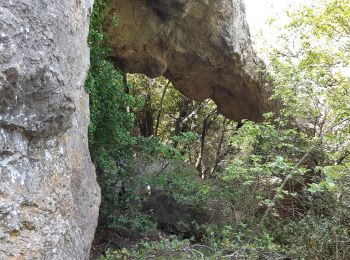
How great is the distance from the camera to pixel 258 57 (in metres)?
9.93

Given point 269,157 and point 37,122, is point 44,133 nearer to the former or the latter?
point 37,122

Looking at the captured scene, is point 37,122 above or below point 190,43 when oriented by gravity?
below

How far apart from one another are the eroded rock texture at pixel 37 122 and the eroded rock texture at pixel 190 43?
13.4ft

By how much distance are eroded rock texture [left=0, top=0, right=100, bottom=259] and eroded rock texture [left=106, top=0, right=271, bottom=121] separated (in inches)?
160

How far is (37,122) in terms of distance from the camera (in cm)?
318

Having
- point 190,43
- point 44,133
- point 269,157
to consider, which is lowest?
point 44,133

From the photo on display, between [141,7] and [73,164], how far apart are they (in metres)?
5.06

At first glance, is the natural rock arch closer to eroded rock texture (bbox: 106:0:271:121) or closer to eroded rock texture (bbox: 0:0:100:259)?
eroded rock texture (bbox: 0:0:100:259)

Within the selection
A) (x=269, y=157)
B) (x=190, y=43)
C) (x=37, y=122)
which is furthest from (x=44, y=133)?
(x=190, y=43)

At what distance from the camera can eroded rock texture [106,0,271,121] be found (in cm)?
815

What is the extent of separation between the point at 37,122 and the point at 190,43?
638 cm

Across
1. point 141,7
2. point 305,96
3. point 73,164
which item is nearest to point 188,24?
point 141,7

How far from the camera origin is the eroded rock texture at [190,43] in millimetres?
8148

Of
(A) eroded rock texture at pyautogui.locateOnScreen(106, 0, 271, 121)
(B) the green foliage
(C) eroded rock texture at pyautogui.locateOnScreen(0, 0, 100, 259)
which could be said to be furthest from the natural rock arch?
(A) eroded rock texture at pyautogui.locateOnScreen(106, 0, 271, 121)
